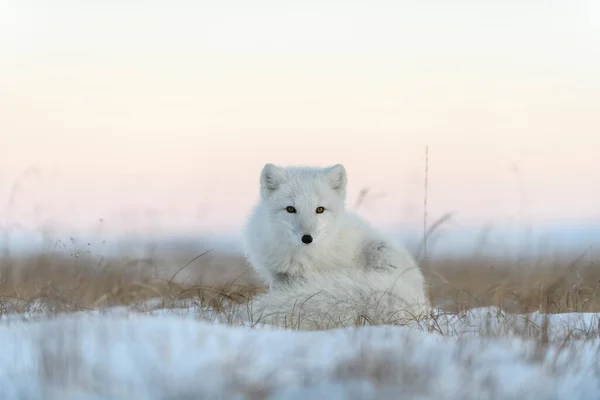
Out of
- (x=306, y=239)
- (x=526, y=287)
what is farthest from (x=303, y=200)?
(x=526, y=287)

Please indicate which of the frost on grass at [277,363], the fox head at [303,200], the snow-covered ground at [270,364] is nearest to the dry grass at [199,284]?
the fox head at [303,200]

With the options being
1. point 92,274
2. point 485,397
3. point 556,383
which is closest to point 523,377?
point 556,383

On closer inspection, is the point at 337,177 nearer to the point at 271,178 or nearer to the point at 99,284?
the point at 271,178

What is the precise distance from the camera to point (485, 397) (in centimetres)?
239

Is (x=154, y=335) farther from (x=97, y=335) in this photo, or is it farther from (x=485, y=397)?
(x=485, y=397)

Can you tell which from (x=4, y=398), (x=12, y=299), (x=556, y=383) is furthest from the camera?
(x=12, y=299)

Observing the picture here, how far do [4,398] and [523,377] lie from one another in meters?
2.11

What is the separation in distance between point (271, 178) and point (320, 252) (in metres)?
0.82

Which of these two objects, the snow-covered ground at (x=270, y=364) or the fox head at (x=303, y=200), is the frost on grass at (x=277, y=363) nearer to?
the snow-covered ground at (x=270, y=364)

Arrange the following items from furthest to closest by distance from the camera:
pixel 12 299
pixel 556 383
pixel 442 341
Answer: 1. pixel 12 299
2. pixel 442 341
3. pixel 556 383

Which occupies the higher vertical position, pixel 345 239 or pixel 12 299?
pixel 345 239

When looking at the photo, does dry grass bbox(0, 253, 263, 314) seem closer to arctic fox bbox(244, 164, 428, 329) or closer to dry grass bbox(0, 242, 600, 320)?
dry grass bbox(0, 242, 600, 320)

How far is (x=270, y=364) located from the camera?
258cm

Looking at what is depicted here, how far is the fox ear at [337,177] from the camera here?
5.55m
